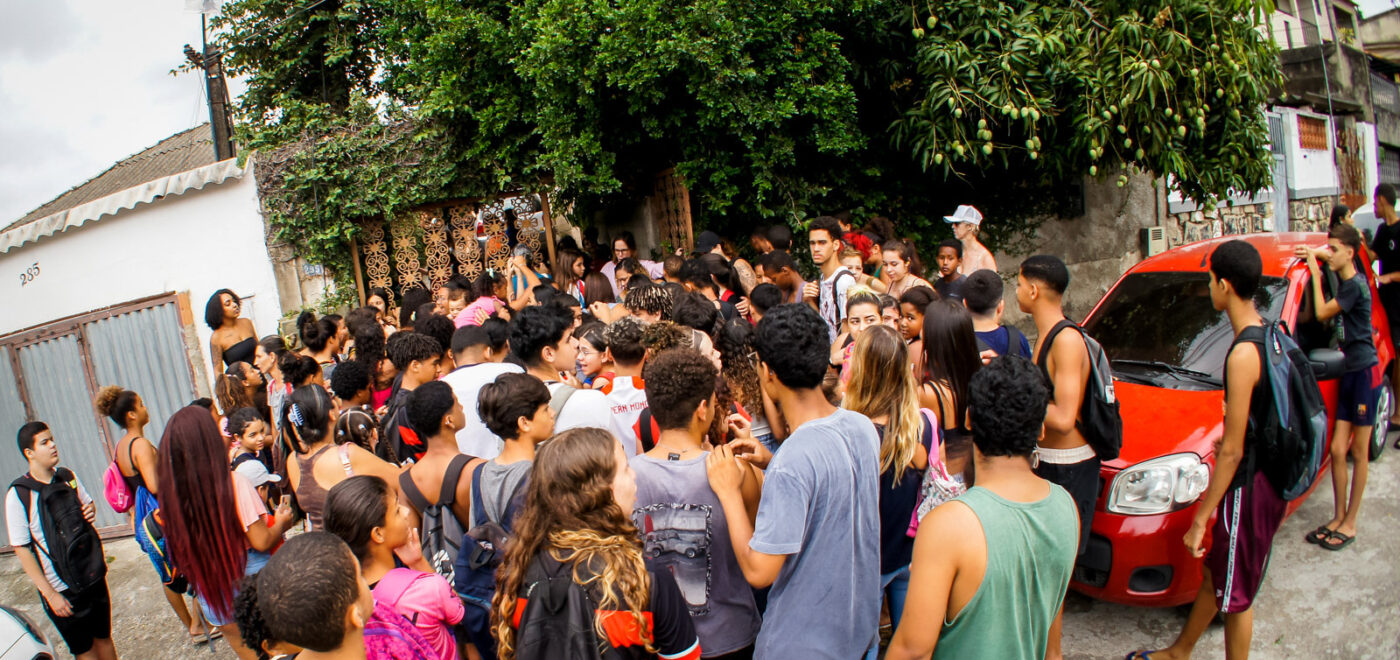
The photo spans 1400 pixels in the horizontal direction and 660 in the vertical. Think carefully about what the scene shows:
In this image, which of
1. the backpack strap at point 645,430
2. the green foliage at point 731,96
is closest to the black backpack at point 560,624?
the backpack strap at point 645,430

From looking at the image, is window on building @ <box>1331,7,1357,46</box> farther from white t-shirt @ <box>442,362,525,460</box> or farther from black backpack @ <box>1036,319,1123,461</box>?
white t-shirt @ <box>442,362,525,460</box>

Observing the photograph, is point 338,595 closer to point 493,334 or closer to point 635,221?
point 493,334

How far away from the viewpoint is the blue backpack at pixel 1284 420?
3.23m

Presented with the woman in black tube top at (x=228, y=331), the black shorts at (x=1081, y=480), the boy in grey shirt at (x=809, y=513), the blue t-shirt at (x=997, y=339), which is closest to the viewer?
the boy in grey shirt at (x=809, y=513)

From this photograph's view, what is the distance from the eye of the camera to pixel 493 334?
4.77 m

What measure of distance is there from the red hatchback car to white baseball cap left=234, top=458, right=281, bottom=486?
4377 millimetres

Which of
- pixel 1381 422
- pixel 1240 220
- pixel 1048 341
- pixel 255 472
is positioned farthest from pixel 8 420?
pixel 1240 220

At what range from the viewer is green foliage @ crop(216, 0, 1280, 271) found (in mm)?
7562

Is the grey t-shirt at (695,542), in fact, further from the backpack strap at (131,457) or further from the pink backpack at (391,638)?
the backpack strap at (131,457)

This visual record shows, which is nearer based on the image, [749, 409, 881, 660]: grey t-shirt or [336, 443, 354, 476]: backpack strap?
[749, 409, 881, 660]: grey t-shirt

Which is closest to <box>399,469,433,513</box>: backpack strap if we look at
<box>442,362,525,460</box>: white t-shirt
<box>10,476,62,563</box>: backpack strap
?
<box>442,362,525,460</box>: white t-shirt

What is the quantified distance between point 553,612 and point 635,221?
8.36 m

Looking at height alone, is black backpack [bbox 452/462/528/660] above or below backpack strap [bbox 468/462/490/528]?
below

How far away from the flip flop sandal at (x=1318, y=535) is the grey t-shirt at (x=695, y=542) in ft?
14.0
